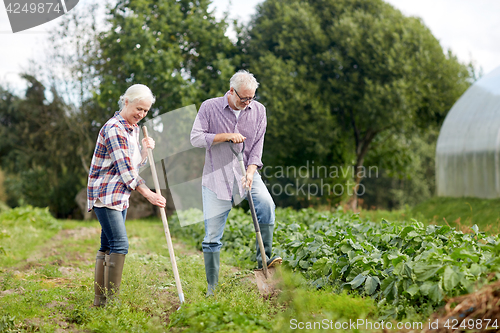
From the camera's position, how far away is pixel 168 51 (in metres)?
13.0

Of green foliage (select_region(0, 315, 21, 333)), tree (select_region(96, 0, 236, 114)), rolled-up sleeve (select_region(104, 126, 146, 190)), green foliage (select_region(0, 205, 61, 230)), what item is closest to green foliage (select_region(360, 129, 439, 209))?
tree (select_region(96, 0, 236, 114))

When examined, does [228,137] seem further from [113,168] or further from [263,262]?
[263,262]

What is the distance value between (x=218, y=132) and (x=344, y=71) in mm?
11121

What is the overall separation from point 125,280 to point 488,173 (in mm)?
9256

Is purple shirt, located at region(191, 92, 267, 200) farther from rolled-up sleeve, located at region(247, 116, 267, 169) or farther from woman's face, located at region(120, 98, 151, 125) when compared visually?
woman's face, located at region(120, 98, 151, 125)

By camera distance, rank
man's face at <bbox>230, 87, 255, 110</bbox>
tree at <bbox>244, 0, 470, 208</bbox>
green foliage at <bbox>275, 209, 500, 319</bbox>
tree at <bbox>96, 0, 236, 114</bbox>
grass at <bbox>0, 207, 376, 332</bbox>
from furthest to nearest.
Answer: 1. tree at <bbox>244, 0, 470, 208</bbox>
2. tree at <bbox>96, 0, 236, 114</bbox>
3. man's face at <bbox>230, 87, 255, 110</bbox>
4. grass at <bbox>0, 207, 376, 332</bbox>
5. green foliage at <bbox>275, 209, 500, 319</bbox>

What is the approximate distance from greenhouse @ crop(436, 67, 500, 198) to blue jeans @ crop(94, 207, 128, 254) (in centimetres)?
931

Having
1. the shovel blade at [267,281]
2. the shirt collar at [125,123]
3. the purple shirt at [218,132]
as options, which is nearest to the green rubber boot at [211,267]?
the shovel blade at [267,281]

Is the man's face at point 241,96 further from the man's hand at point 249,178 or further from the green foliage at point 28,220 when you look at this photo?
the green foliage at point 28,220

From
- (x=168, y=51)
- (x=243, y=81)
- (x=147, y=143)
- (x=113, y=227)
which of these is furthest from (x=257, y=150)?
(x=168, y=51)

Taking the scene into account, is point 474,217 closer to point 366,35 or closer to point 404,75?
point 404,75

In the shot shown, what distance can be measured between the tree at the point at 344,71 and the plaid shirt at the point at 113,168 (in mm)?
9571

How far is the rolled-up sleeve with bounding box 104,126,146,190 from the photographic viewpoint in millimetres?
3533

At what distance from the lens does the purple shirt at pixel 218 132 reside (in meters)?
3.97
